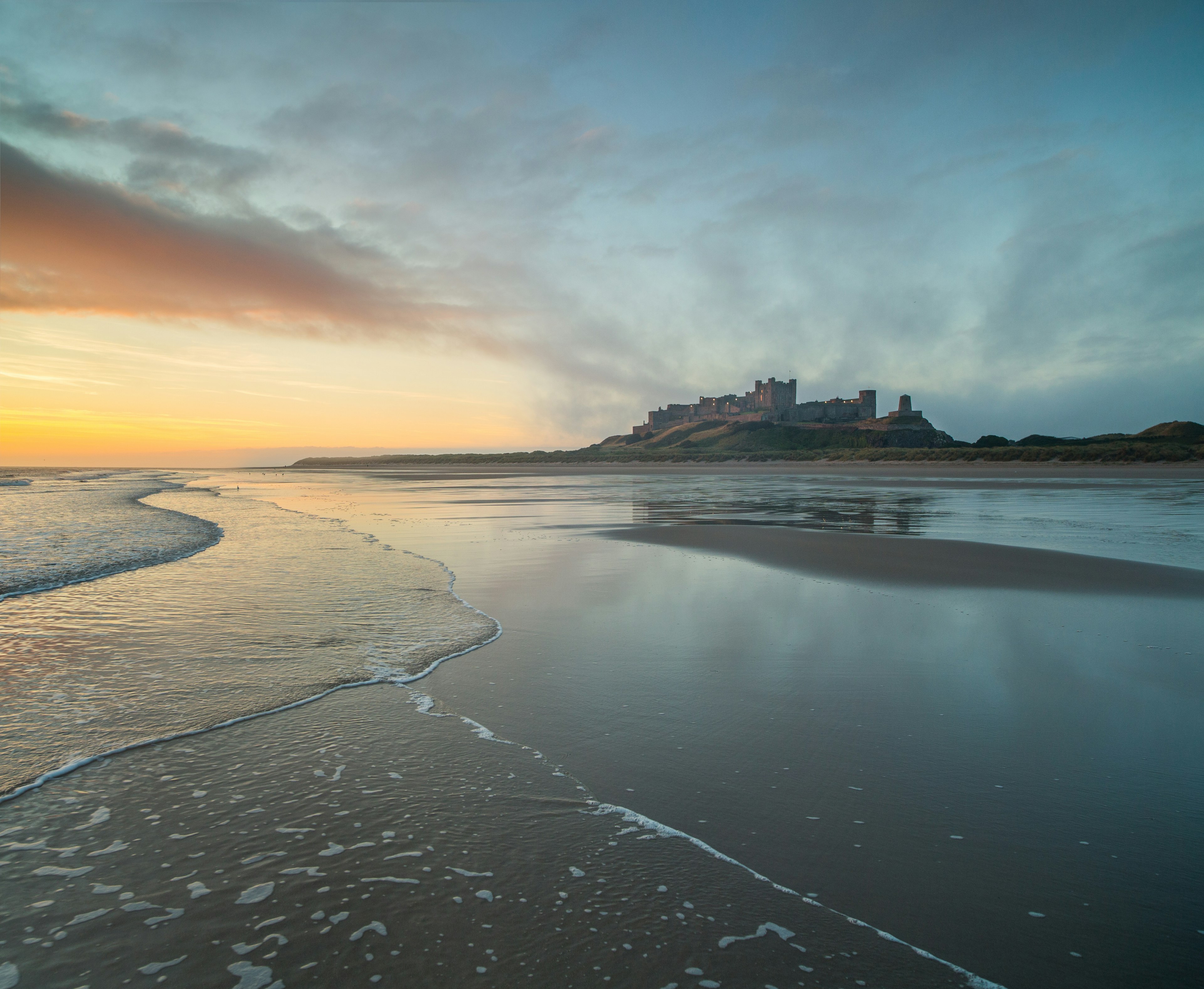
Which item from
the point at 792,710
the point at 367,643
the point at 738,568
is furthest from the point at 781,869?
the point at 738,568

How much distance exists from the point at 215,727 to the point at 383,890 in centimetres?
221

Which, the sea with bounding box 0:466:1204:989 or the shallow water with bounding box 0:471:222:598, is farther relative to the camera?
the shallow water with bounding box 0:471:222:598

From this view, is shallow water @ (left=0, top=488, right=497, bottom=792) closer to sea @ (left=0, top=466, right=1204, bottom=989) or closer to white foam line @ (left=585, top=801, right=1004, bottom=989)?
sea @ (left=0, top=466, right=1204, bottom=989)

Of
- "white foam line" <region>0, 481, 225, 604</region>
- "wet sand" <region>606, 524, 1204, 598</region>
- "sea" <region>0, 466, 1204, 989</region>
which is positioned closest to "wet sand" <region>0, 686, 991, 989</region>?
"sea" <region>0, 466, 1204, 989</region>

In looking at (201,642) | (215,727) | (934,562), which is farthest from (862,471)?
(215,727)

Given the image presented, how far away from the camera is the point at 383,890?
2.55 m

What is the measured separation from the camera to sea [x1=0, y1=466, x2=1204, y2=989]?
226cm

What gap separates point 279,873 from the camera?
104 inches

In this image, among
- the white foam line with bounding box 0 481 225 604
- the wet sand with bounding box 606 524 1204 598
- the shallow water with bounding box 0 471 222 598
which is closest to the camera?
the white foam line with bounding box 0 481 225 604

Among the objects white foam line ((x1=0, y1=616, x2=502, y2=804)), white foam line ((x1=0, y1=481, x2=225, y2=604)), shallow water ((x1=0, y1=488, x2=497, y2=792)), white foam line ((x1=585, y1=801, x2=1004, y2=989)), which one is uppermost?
white foam line ((x1=0, y1=481, x2=225, y2=604))

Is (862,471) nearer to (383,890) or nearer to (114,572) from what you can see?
(114,572)

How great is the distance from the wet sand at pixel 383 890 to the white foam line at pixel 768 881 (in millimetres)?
17

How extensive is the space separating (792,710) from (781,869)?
5.94 ft

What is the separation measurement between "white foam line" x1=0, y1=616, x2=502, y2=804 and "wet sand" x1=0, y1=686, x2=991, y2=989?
89 millimetres
